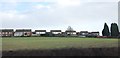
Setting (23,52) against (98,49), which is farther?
(98,49)

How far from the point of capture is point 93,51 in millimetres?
28047

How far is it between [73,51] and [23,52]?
4105 mm

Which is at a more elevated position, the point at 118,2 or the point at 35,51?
the point at 118,2

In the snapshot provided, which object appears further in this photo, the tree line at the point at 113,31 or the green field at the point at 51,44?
the tree line at the point at 113,31

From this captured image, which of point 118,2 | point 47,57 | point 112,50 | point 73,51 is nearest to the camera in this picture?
point 47,57

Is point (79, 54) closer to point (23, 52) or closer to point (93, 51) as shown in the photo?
point (93, 51)

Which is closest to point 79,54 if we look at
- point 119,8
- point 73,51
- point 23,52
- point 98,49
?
point 73,51

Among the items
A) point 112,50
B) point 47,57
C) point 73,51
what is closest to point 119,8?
point 112,50

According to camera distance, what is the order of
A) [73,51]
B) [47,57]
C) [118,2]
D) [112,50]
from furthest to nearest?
[118,2]
[112,50]
[73,51]
[47,57]

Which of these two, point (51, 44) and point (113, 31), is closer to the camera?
point (51, 44)

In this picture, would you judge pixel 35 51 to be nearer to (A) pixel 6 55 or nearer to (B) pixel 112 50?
(A) pixel 6 55

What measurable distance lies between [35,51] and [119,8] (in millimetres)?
14610

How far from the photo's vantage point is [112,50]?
2920 cm

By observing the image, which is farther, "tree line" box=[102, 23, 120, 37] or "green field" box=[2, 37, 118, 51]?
"tree line" box=[102, 23, 120, 37]
